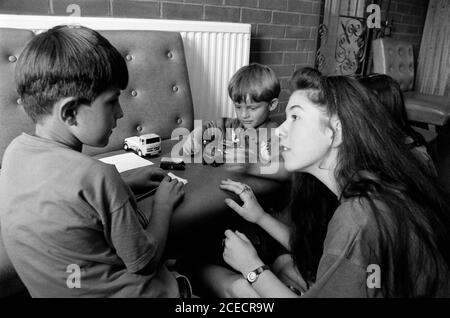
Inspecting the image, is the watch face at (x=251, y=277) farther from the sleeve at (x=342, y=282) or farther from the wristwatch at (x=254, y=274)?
the sleeve at (x=342, y=282)

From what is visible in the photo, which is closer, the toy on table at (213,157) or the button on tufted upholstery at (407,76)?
the toy on table at (213,157)

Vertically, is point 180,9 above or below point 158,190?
above

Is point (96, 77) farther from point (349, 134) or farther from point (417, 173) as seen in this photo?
point (417, 173)

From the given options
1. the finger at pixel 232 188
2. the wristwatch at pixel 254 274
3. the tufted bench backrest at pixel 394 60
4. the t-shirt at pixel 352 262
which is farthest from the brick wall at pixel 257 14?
the t-shirt at pixel 352 262

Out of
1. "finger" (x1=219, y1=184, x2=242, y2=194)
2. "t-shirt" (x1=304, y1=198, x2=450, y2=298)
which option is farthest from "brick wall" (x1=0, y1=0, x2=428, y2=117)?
"t-shirt" (x1=304, y1=198, x2=450, y2=298)

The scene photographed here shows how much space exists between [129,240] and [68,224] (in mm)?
137

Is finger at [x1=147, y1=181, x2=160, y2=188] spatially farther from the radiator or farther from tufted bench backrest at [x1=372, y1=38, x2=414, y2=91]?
tufted bench backrest at [x1=372, y1=38, x2=414, y2=91]

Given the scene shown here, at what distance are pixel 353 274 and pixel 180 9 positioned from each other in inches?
78.5

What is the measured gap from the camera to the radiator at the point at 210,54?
2193 millimetres

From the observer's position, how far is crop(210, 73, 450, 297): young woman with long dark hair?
31.1 inches

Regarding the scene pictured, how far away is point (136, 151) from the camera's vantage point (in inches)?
61.7

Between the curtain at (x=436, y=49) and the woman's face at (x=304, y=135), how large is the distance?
4301 millimetres

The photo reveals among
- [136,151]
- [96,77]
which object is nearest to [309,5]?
[136,151]

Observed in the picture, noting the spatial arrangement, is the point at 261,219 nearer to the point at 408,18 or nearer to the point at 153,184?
the point at 153,184
